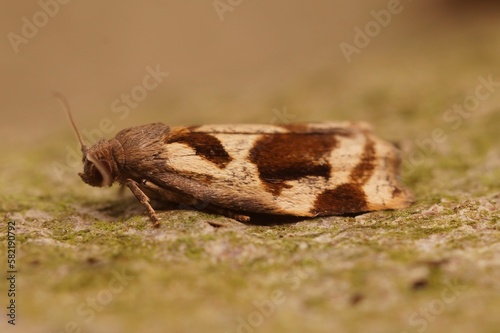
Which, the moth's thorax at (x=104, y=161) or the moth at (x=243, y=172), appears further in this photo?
the moth's thorax at (x=104, y=161)

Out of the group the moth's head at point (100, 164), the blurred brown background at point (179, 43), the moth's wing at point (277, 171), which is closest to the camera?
the moth's wing at point (277, 171)

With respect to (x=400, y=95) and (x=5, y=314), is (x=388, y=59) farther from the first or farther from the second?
(x=5, y=314)

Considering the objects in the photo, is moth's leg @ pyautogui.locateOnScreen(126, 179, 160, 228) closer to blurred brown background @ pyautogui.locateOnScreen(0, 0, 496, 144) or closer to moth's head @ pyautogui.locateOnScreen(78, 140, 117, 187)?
moth's head @ pyautogui.locateOnScreen(78, 140, 117, 187)

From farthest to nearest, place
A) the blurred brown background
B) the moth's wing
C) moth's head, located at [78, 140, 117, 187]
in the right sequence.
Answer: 1. the blurred brown background
2. moth's head, located at [78, 140, 117, 187]
3. the moth's wing

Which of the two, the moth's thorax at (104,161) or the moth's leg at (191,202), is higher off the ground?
the moth's thorax at (104,161)

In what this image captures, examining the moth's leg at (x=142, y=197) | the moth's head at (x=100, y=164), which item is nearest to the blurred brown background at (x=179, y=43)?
the moth's head at (x=100, y=164)

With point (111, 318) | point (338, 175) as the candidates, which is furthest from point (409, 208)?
point (111, 318)

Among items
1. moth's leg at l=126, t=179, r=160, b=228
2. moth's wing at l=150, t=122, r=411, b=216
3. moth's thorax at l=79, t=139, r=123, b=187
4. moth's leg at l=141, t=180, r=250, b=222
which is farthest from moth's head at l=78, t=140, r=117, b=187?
moth's wing at l=150, t=122, r=411, b=216

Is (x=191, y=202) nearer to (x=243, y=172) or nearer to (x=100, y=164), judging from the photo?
(x=243, y=172)

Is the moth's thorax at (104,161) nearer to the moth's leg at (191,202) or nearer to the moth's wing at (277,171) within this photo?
the moth's leg at (191,202)
